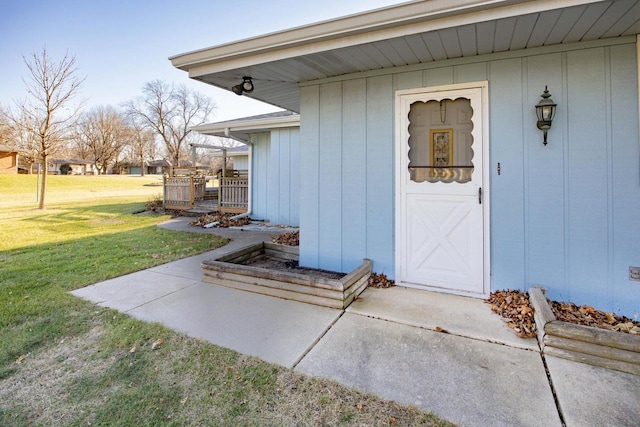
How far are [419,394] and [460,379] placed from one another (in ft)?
1.08

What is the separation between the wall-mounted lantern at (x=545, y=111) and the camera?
2.87m

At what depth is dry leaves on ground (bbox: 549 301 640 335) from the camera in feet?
8.38

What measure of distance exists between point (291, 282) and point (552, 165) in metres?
2.83

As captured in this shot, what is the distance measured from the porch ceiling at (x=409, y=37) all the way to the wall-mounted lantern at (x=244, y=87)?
8 centimetres

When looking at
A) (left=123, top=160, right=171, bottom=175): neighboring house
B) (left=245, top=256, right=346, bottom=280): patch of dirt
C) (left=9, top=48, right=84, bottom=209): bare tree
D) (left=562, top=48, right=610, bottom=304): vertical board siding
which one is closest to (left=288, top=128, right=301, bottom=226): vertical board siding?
(left=245, top=256, right=346, bottom=280): patch of dirt

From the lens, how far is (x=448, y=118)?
3.52 metres

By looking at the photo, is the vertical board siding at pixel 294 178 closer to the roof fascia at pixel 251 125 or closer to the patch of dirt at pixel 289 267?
the roof fascia at pixel 251 125

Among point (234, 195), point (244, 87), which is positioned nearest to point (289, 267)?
point (244, 87)

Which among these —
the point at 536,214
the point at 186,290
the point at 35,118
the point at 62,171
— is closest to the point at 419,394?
the point at 536,214

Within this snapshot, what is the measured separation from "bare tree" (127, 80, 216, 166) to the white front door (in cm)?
3539

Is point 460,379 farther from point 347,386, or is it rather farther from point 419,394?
point 347,386

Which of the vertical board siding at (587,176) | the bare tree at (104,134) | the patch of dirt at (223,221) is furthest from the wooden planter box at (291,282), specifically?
the bare tree at (104,134)

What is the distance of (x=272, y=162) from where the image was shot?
8836mm

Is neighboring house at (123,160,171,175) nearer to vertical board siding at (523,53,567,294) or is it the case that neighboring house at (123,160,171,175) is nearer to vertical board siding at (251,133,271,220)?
vertical board siding at (251,133,271,220)
